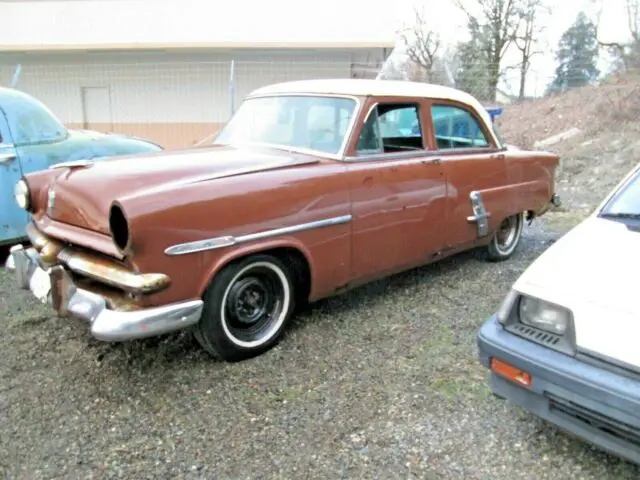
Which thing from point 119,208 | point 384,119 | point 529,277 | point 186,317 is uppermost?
point 384,119

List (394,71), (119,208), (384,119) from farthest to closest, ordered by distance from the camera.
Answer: (394,71) → (384,119) → (119,208)

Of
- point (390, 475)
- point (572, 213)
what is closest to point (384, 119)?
point (390, 475)

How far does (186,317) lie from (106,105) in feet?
42.0

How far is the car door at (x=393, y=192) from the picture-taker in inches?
150

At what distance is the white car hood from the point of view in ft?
6.81

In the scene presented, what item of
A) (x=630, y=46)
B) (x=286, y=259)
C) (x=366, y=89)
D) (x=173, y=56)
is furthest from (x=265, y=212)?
(x=630, y=46)

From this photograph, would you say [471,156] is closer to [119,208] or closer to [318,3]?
[119,208]

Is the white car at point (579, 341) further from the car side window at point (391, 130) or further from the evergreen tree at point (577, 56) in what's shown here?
the evergreen tree at point (577, 56)

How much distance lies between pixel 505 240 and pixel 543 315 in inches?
129

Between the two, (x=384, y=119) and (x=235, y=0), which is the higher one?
(x=235, y=0)

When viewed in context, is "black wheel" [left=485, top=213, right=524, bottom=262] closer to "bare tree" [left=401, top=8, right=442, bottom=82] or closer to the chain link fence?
the chain link fence

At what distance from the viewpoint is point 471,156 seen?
4711 mm

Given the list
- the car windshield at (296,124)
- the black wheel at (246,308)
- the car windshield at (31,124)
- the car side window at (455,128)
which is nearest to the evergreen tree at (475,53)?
the car side window at (455,128)

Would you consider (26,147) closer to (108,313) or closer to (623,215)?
(108,313)
